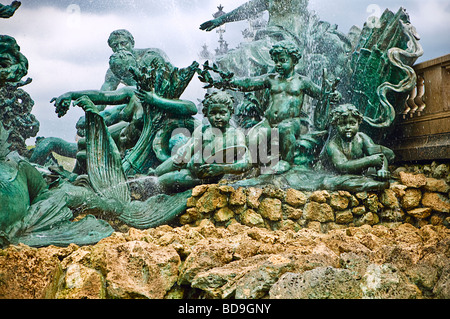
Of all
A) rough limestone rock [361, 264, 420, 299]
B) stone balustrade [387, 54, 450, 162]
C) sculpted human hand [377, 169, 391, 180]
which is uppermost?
stone balustrade [387, 54, 450, 162]

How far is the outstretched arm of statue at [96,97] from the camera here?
15.8 feet

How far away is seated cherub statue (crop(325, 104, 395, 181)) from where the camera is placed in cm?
466

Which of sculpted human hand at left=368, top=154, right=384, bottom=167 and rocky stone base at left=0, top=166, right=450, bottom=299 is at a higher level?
sculpted human hand at left=368, top=154, right=384, bottom=167

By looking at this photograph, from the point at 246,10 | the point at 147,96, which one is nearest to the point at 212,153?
the point at 147,96

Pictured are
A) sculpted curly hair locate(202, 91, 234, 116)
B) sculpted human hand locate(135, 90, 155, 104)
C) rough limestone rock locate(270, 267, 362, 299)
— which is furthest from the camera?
sculpted human hand locate(135, 90, 155, 104)

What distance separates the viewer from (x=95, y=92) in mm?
5262

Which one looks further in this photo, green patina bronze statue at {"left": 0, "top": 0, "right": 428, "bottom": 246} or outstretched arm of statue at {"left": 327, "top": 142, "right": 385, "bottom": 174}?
outstretched arm of statue at {"left": 327, "top": 142, "right": 385, "bottom": 174}

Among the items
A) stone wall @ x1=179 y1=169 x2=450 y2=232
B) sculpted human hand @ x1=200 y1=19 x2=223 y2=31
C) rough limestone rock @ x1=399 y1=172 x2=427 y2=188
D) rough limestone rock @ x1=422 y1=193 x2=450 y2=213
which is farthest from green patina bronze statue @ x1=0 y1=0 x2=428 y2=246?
sculpted human hand @ x1=200 y1=19 x2=223 y2=31

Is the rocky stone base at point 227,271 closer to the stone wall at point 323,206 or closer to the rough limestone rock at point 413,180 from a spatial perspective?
the stone wall at point 323,206

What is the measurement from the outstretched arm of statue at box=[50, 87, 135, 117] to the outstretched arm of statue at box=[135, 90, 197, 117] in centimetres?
52

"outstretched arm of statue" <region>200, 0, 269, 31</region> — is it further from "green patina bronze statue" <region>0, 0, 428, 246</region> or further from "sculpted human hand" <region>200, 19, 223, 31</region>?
"green patina bronze statue" <region>0, 0, 428, 246</region>

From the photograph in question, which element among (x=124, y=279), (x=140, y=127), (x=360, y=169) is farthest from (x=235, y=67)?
(x=124, y=279)
